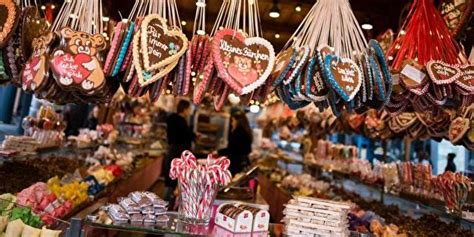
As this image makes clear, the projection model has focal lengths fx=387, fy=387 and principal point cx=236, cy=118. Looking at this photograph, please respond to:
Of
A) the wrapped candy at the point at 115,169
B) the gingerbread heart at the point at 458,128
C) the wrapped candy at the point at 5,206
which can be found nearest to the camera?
the wrapped candy at the point at 5,206

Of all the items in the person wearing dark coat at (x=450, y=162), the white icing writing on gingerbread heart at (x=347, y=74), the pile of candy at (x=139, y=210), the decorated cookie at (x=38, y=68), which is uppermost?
the white icing writing on gingerbread heart at (x=347, y=74)

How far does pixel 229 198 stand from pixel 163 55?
5.80ft

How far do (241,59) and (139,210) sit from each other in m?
0.73

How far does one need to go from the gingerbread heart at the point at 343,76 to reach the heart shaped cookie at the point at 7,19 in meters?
1.23

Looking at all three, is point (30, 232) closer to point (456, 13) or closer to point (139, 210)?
point (139, 210)

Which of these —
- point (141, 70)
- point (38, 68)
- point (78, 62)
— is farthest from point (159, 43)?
point (38, 68)

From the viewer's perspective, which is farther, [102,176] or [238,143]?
[238,143]

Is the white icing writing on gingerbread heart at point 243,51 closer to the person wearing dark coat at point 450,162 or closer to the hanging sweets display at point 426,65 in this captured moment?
the hanging sweets display at point 426,65

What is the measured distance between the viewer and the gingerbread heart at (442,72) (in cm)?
161

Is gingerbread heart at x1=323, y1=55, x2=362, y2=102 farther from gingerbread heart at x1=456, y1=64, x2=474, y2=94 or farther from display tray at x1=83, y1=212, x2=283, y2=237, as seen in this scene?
display tray at x1=83, y1=212, x2=283, y2=237

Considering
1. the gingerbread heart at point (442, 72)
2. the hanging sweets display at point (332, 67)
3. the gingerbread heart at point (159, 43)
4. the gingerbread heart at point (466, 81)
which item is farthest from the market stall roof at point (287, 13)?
the gingerbread heart at point (466, 81)

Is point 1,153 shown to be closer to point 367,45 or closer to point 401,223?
point 367,45

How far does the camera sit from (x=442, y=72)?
64.3 inches

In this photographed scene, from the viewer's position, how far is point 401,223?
8.66ft
